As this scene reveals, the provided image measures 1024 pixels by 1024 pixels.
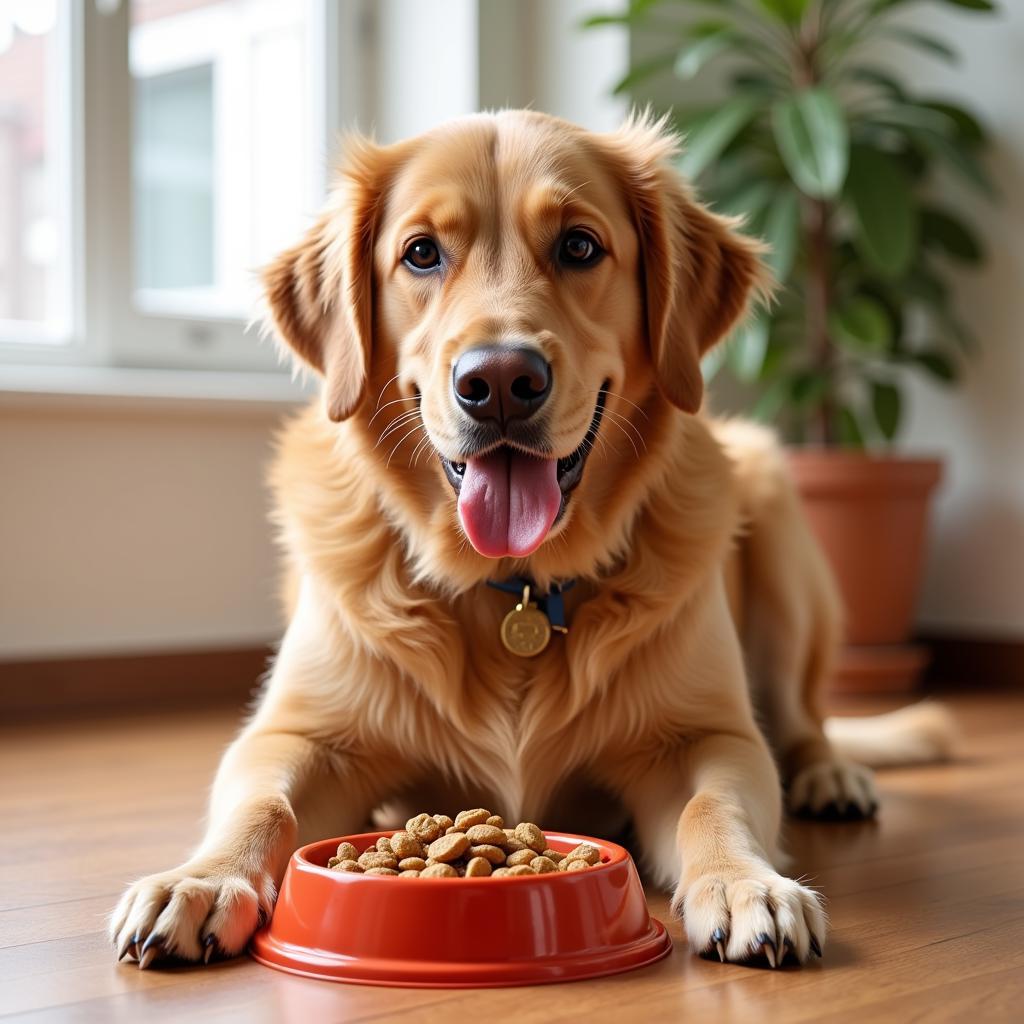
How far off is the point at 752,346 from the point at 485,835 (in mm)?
2642

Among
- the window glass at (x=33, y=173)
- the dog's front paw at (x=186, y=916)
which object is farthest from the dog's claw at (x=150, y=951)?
the window glass at (x=33, y=173)

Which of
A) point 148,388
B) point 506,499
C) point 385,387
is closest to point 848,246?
point 148,388

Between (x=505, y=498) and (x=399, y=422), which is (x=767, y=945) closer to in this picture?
(x=505, y=498)

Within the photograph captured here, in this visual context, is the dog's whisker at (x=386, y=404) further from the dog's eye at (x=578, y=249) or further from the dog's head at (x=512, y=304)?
the dog's eye at (x=578, y=249)

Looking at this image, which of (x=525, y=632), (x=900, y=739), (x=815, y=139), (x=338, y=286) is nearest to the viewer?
(x=525, y=632)

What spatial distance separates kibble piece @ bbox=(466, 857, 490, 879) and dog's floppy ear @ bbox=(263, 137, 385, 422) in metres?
0.73

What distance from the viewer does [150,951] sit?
4.66ft

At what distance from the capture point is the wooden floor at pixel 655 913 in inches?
51.8

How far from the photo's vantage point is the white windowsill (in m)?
3.42

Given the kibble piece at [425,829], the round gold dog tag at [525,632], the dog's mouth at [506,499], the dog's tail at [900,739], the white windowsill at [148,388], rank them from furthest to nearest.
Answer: the white windowsill at [148,388] → the dog's tail at [900,739] → the round gold dog tag at [525,632] → the dog's mouth at [506,499] → the kibble piece at [425,829]

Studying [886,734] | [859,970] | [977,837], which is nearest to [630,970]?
[859,970]

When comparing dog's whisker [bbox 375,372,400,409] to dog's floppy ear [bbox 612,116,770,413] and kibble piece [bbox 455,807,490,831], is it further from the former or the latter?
kibble piece [bbox 455,807,490,831]

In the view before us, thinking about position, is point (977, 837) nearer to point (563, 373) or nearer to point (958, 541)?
point (563, 373)

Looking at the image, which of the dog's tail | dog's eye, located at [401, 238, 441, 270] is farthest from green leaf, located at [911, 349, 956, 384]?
dog's eye, located at [401, 238, 441, 270]
